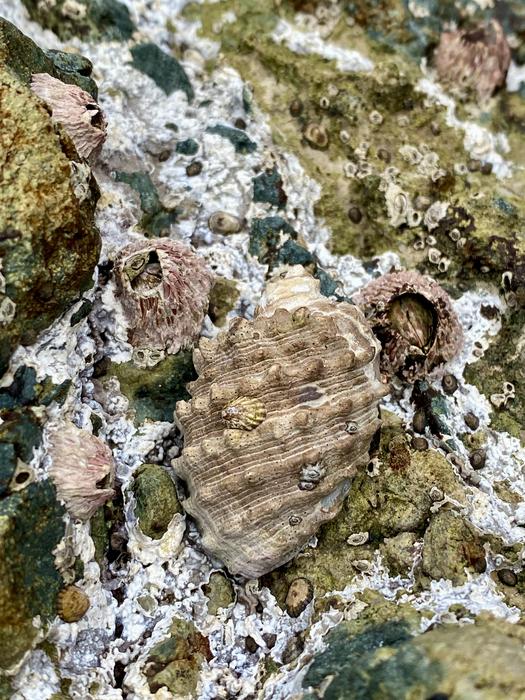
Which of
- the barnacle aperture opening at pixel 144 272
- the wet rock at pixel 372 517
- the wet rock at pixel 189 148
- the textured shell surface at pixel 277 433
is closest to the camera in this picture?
the textured shell surface at pixel 277 433

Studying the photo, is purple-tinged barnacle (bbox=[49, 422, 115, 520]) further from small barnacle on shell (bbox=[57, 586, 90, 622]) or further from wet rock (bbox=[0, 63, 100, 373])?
wet rock (bbox=[0, 63, 100, 373])

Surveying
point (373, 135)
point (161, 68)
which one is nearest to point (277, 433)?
point (373, 135)

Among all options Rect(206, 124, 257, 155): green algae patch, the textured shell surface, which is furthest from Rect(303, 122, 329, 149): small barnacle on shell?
the textured shell surface

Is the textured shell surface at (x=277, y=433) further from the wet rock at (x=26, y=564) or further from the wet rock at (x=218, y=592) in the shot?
the wet rock at (x=26, y=564)

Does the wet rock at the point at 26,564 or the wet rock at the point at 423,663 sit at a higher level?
the wet rock at the point at 423,663

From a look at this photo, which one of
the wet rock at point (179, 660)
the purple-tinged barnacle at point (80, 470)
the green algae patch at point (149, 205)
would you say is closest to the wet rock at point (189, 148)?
the green algae patch at point (149, 205)
